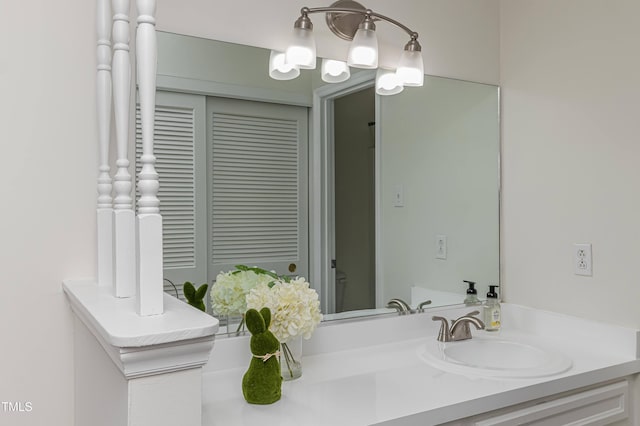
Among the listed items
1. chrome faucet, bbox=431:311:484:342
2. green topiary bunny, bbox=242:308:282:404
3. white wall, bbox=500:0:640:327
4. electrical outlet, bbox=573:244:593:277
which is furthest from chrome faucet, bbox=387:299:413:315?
green topiary bunny, bbox=242:308:282:404

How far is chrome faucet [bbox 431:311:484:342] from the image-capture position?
172 centimetres

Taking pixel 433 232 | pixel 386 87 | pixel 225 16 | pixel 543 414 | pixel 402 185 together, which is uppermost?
pixel 225 16

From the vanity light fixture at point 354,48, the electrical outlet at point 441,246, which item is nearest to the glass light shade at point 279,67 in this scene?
the vanity light fixture at point 354,48

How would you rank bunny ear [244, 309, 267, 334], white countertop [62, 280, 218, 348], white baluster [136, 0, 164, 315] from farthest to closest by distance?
bunny ear [244, 309, 267, 334]
white baluster [136, 0, 164, 315]
white countertop [62, 280, 218, 348]

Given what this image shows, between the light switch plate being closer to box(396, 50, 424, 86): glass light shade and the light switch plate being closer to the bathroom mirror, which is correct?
the bathroom mirror

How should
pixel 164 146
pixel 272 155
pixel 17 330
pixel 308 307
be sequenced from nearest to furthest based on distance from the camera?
pixel 17 330
pixel 308 307
pixel 164 146
pixel 272 155

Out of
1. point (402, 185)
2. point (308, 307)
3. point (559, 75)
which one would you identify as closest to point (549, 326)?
point (402, 185)

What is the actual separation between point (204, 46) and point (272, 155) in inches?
14.8

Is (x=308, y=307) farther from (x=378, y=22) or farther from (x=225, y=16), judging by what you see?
(x=378, y=22)

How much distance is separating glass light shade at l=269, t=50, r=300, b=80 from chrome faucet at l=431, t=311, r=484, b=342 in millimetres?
941

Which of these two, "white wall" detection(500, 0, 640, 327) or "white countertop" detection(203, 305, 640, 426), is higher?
"white wall" detection(500, 0, 640, 327)

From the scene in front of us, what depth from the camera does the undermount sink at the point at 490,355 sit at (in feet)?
4.86

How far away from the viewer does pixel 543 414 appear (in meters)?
1.39

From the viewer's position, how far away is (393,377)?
1.41 metres
